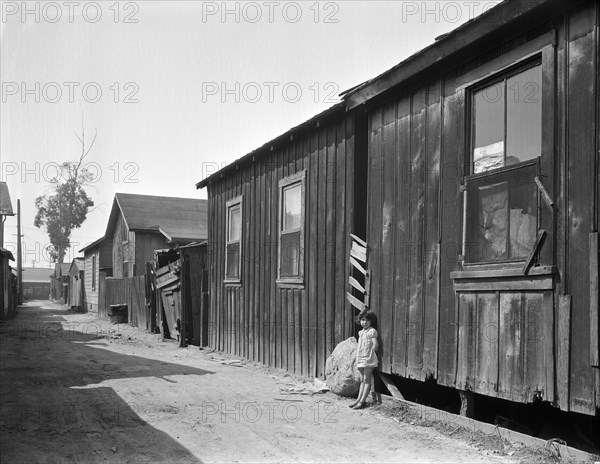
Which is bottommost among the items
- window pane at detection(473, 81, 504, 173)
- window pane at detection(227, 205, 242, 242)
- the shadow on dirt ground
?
the shadow on dirt ground

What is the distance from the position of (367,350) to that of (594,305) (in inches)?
144

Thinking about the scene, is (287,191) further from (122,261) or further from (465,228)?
(122,261)

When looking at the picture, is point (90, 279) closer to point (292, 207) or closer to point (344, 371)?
point (292, 207)

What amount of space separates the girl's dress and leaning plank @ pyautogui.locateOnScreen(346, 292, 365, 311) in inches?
22.0

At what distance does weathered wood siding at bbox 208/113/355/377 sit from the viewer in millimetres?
9945

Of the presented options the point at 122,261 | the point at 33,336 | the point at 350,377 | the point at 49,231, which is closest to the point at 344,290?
the point at 350,377

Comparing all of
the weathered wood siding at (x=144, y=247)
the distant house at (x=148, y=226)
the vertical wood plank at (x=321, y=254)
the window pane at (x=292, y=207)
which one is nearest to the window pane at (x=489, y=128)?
the vertical wood plank at (x=321, y=254)

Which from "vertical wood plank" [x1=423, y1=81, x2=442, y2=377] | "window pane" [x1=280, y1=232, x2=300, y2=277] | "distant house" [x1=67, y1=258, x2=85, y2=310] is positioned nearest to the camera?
"vertical wood plank" [x1=423, y1=81, x2=442, y2=377]

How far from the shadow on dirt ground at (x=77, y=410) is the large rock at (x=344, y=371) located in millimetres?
2389

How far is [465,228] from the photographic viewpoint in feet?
23.4

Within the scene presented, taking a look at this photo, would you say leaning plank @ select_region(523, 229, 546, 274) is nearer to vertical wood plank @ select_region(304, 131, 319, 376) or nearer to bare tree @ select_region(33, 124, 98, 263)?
vertical wood plank @ select_region(304, 131, 319, 376)

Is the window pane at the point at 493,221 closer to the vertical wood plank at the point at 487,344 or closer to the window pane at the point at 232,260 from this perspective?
the vertical wood plank at the point at 487,344

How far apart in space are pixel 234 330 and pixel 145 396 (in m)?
5.45

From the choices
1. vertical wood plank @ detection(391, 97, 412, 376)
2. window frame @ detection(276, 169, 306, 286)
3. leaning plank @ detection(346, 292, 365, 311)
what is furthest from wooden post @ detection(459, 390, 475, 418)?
window frame @ detection(276, 169, 306, 286)
